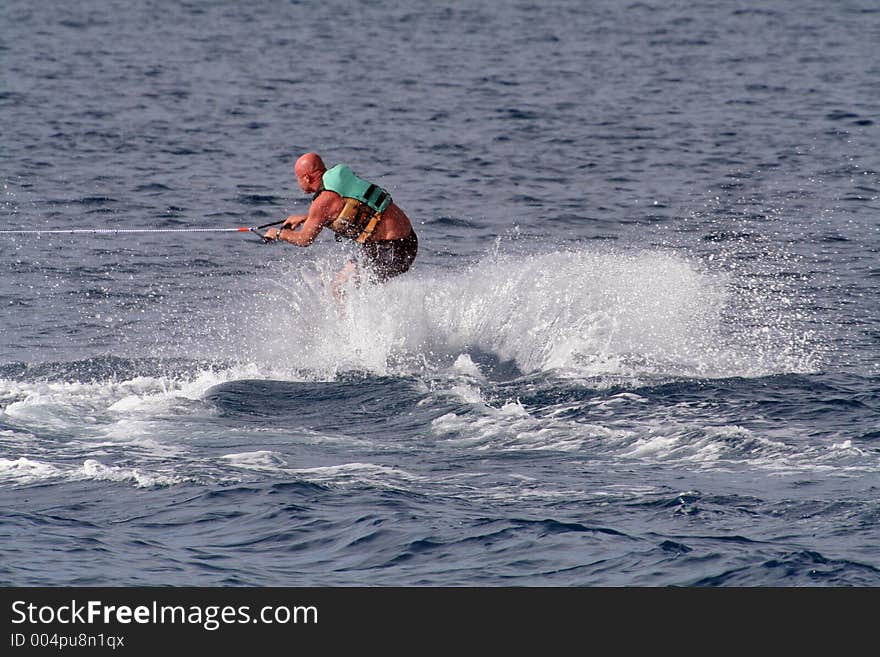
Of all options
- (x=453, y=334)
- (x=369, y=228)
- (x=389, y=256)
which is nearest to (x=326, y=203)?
(x=369, y=228)

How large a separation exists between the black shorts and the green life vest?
28 cm

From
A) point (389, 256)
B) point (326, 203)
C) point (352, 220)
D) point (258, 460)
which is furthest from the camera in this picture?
point (389, 256)

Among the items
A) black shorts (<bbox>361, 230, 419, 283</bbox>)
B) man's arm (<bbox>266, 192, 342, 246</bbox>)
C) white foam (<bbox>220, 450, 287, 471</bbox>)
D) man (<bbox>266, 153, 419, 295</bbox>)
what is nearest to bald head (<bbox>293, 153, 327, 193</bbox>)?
man (<bbox>266, 153, 419, 295</bbox>)

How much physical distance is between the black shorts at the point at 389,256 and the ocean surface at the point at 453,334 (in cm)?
34

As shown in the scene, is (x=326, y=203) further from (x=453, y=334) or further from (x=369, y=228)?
(x=453, y=334)

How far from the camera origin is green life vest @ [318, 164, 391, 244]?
1606 centimetres

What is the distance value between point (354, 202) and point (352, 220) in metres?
0.23

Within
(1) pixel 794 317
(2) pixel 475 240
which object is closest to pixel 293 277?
(2) pixel 475 240

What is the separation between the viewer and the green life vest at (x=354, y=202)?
1606cm

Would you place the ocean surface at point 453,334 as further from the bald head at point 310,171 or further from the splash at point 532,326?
the bald head at point 310,171

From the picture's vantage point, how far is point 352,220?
16281 millimetres

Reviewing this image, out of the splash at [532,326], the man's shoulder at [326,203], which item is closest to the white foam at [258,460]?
the splash at [532,326]

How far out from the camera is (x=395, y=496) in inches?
445
